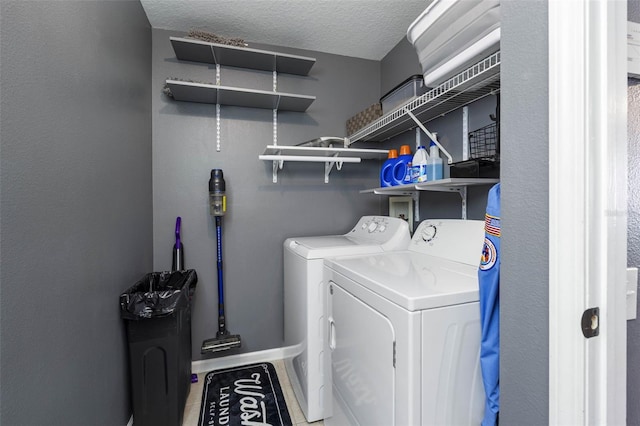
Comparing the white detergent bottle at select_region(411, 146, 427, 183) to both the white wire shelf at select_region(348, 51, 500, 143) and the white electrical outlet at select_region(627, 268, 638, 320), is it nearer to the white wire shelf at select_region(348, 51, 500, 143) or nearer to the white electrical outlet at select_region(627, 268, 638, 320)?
the white wire shelf at select_region(348, 51, 500, 143)

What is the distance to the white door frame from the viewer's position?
547 mm

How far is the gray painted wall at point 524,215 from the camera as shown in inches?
23.9

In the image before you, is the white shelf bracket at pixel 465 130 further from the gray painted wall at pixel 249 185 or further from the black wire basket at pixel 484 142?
the gray painted wall at pixel 249 185

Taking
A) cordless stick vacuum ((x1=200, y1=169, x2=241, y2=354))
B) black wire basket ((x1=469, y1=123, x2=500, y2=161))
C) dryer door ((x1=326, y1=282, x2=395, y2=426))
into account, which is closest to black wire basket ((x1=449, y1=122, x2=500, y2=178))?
black wire basket ((x1=469, y1=123, x2=500, y2=161))

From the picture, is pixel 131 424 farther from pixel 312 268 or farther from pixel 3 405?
pixel 312 268

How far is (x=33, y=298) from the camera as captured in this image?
2.76ft

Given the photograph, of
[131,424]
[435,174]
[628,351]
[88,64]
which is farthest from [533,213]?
[131,424]

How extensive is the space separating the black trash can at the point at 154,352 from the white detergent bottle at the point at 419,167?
4.91 ft

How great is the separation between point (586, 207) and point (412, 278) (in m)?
0.65

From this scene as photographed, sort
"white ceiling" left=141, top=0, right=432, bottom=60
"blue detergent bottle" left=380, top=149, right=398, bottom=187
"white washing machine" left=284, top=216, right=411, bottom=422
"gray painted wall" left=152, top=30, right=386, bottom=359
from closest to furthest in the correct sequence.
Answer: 1. "white washing machine" left=284, top=216, right=411, bottom=422
2. "white ceiling" left=141, top=0, right=432, bottom=60
3. "blue detergent bottle" left=380, top=149, right=398, bottom=187
4. "gray painted wall" left=152, top=30, right=386, bottom=359

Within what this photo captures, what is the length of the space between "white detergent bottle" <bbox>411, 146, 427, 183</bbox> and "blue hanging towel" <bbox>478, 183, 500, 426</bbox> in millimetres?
708

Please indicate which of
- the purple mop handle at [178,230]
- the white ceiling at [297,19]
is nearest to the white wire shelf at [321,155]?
the purple mop handle at [178,230]

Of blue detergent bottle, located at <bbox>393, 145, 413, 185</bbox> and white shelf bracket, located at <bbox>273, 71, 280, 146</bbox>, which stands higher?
white shelf bracket, located at <bbox>273, 71, 280, 146</bbox>

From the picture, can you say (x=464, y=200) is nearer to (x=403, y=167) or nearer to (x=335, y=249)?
(x=403, y=167)
